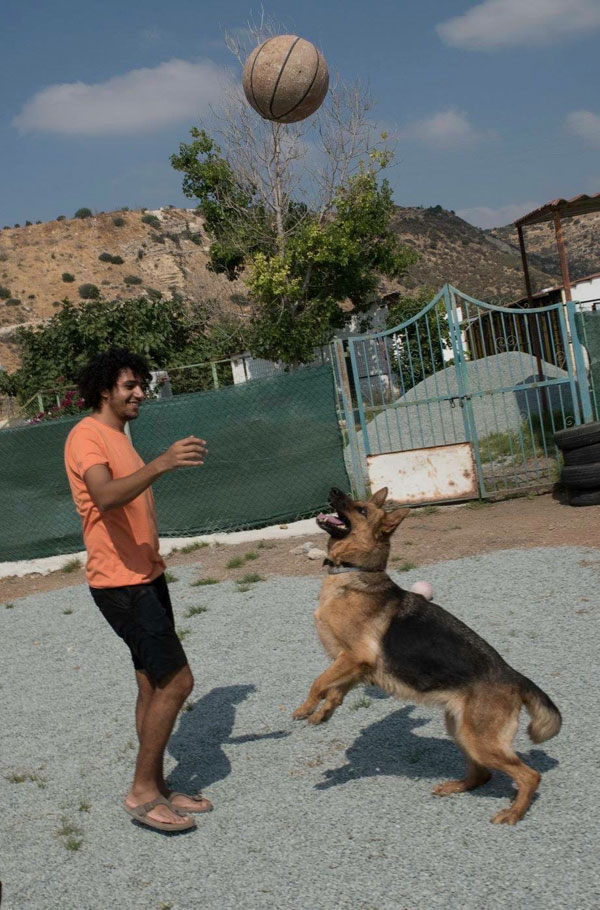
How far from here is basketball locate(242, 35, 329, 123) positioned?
13.6 meters

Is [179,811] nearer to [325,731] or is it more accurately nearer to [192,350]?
[325,731]

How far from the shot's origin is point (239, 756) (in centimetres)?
496

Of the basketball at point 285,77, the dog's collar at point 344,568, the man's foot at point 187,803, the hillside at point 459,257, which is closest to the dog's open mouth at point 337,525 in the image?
the dog's collar at point 344,568

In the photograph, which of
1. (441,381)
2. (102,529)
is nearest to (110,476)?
(102,529)

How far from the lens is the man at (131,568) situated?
402cm

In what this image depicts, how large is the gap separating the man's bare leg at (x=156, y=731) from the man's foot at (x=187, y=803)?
97mm

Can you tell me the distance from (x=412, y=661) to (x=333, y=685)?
15.2 inches

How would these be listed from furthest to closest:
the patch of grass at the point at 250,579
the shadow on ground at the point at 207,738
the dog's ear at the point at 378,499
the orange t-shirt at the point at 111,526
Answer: the patch of grass at the point at 250,579 < the shadow on ground at the point at 207,738 < the dog's ear at the point at 378,499 < the orange t-shirt at the point at 111,526

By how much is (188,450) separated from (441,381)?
48.2 feet

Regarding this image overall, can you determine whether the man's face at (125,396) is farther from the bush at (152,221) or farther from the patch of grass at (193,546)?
the bush at (152,221)

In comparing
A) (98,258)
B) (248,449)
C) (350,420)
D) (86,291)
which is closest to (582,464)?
(350,420)

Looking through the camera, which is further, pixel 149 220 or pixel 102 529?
pixel 149 220

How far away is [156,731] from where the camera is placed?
161 inches

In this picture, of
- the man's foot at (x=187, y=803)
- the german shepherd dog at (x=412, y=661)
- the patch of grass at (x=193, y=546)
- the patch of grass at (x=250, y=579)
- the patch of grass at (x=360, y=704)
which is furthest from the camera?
the patch of grass at (x=193, y=546)
